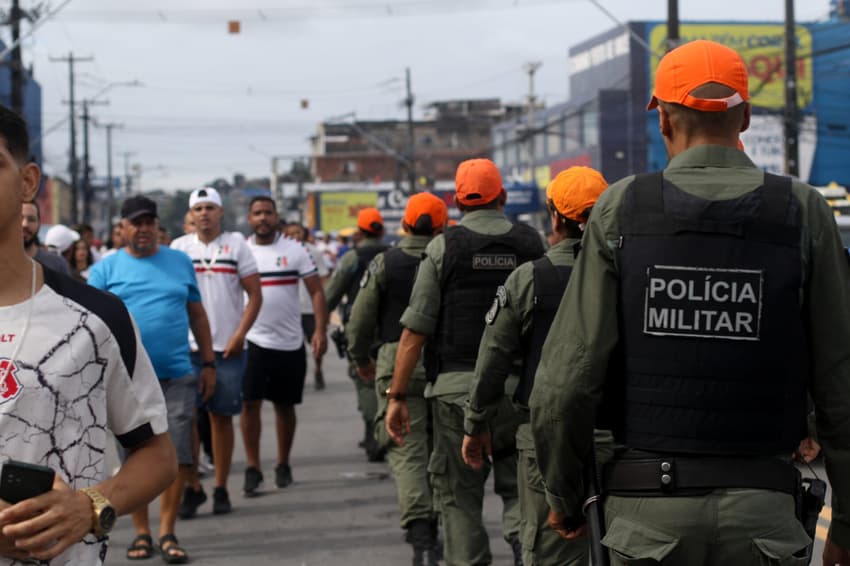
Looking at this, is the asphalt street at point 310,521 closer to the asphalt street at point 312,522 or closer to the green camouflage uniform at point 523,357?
the asphalt street at point 312,522

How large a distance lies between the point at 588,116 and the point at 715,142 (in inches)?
2409

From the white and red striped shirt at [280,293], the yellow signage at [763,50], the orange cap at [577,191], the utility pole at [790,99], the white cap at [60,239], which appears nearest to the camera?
the orange cap at [577,191]

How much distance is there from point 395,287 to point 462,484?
2.06 metres

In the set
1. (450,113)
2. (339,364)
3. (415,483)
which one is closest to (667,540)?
(415,483)

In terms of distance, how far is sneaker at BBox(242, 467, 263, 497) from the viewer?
9961 mm

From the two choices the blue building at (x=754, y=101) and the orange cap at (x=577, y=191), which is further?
the blue building at (x=754, y=101)

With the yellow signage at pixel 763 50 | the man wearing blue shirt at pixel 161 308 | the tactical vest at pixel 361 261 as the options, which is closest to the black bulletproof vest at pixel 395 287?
the man wearing blue shirt at pixel 161 308

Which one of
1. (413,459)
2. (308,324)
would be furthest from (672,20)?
(413,459)

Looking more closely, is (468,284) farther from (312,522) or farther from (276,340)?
(276,340)

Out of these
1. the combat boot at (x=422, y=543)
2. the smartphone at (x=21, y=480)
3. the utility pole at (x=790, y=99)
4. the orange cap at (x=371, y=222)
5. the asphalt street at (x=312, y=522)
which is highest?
the utility pole at (x=790, y=99)

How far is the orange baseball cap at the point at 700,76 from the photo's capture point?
348cm

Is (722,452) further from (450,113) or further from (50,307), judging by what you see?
(450,113)

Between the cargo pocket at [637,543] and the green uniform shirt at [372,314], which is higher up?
the green uniform shirt at [372,314]

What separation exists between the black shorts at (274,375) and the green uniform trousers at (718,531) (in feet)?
23.0
